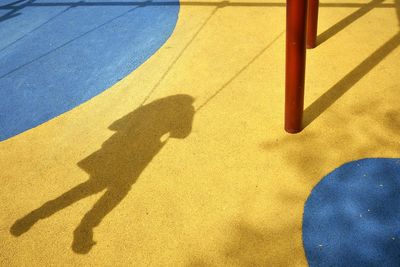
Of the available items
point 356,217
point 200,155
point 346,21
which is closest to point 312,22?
point 346,21

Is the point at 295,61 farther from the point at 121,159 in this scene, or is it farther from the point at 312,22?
the point at 121,159

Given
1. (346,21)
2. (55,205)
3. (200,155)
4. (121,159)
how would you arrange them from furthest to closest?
1. (346,21)
2. (121,159)
3. (200,155)
4. (55,205)

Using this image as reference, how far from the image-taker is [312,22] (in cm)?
638

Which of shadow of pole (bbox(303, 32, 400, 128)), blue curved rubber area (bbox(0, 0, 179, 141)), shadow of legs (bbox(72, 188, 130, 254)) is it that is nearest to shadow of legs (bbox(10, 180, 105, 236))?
shadow of legs (bbox(72, 188, 130, 254))

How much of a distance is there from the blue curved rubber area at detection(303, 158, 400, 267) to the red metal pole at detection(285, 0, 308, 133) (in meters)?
0.96

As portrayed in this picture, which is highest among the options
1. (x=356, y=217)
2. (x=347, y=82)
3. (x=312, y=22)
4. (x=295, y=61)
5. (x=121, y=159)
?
(x=295, y=61)

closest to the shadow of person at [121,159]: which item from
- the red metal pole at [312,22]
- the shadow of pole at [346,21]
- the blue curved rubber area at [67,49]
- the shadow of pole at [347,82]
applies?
the blue curved rubber area at [67,49]

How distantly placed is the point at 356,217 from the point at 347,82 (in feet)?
9.05

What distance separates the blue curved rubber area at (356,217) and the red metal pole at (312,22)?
307 centimetres

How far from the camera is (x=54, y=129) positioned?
5.91m

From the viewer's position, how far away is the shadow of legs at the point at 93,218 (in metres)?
4.08

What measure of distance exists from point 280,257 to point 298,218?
0.54 m

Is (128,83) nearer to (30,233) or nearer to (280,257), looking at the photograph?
(30,233)

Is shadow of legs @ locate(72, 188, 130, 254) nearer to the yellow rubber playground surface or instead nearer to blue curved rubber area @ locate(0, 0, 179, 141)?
the yellow rubber playground surface
